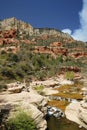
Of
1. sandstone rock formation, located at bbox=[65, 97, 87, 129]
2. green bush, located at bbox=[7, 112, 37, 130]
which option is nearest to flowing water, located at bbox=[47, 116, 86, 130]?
sandstone rock formation, located at bbox=[65, 97, 87, 129]

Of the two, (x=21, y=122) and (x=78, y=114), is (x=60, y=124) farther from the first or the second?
(x=21, y=122)

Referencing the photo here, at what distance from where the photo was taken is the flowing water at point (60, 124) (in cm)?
4472

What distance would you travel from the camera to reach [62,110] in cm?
5644

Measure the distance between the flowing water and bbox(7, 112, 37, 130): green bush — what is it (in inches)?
341

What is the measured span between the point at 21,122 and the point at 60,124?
13008mm

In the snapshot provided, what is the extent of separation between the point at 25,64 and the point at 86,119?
303 ft

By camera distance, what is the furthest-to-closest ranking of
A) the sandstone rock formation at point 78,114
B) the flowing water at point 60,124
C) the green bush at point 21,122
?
the flowing water at point 60,124 → the sandstone rock formation at point 78,114 → the green bush at point 21,122

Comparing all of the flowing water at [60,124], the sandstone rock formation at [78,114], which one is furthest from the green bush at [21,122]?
the sandstone rock formation at [78,114]

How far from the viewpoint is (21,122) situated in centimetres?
3559

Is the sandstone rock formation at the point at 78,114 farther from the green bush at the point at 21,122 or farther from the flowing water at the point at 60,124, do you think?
the green bush at the point at 21,122

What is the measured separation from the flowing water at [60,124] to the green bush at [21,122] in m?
8.66

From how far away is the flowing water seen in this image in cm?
4472

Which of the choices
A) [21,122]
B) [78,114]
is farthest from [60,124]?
[21,122]

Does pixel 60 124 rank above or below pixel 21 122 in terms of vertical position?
below
